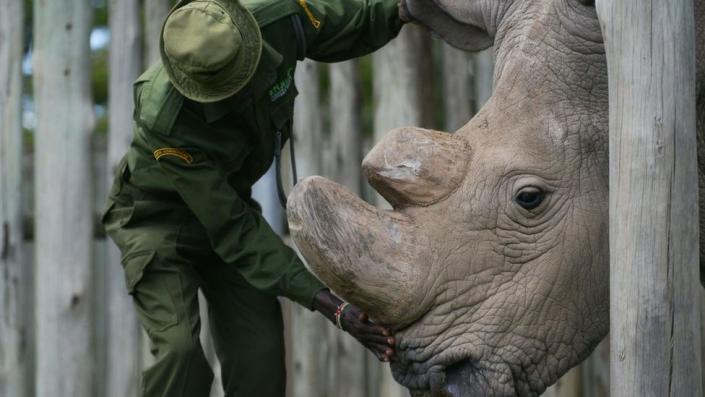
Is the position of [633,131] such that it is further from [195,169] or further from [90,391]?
[90,391]

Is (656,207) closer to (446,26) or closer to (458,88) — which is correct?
(446,26)

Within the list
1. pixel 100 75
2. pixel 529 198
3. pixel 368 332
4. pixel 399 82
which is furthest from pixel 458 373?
pixel 100 75

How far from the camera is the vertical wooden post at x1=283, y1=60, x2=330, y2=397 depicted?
5488 millimetres

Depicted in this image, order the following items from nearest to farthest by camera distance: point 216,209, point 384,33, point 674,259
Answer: point 674,259 → point 216,209 → point 384,33

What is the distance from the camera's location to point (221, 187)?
3.79m

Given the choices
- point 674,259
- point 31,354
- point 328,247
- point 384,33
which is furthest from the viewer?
point 31,354

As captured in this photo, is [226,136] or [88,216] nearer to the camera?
[226,136]

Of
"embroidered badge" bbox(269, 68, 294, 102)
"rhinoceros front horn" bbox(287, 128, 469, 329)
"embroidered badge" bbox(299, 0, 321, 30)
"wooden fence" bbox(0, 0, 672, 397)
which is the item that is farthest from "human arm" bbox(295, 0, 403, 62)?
"wooden fence" bbox(0, 0, 672, 397)

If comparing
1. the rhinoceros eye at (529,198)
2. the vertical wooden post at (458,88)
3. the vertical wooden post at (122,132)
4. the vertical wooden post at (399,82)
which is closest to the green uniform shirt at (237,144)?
the rhinoceros eye at (529,198)

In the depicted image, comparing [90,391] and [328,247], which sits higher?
[328,247]

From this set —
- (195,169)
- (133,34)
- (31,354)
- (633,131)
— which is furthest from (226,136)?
(31,354)

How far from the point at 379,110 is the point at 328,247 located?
218 centimetres

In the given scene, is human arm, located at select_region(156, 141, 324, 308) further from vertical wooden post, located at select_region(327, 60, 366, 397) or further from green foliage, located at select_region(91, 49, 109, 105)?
green foliage, located at select_region(91, 49, 109, 105)

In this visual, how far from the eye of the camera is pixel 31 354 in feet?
24.9
